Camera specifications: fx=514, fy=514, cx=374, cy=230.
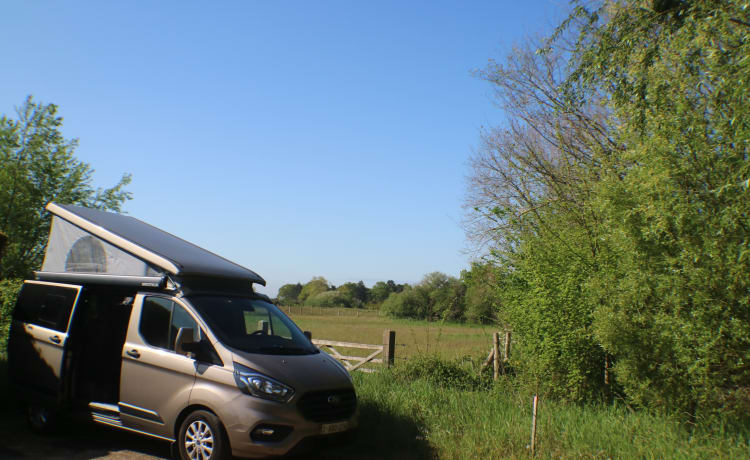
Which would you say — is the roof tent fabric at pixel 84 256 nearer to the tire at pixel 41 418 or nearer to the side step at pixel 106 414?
the side step at pixel 106 414

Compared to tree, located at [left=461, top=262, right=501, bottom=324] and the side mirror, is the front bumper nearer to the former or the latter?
the side mirror

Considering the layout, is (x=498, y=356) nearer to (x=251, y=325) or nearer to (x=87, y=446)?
(x=251, y=325)

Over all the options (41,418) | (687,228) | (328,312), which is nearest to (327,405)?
(41,418)

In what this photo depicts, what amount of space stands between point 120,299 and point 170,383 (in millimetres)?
2686

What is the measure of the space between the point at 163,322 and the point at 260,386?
187 centimetres

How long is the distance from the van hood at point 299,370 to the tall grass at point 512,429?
144 cm

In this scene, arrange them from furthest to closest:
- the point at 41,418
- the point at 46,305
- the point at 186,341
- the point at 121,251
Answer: the point at 46,305 < the point at 41,418 < the point at 121,251 < the point at 186,341

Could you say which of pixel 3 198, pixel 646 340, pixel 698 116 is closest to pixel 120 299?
pixel 646 340

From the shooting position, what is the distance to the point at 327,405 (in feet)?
20.9

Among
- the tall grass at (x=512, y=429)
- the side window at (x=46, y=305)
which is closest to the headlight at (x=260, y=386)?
the tall grass at (x=512, y=429)

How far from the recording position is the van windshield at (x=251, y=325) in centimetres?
656

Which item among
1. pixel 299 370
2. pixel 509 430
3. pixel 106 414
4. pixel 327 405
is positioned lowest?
pixel 106 414

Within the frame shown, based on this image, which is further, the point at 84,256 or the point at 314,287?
the point at 314,287

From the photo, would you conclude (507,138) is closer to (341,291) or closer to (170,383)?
(170,383)
